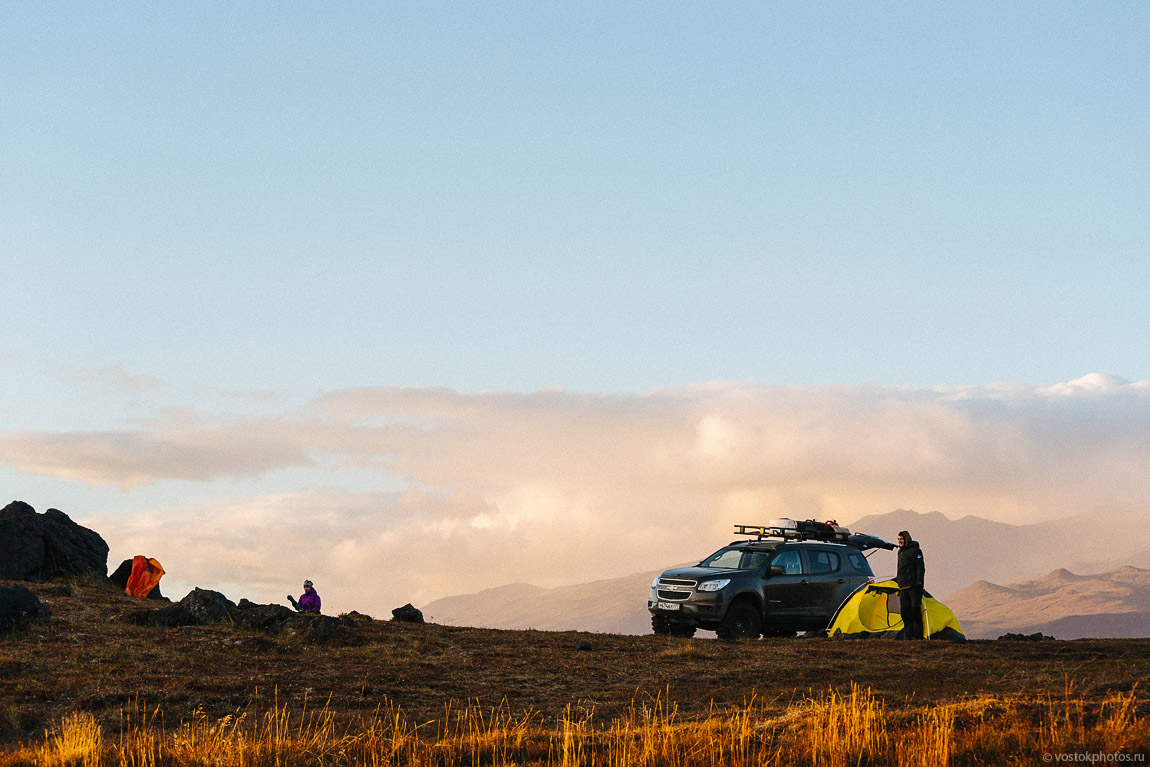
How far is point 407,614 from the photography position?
22.3 m

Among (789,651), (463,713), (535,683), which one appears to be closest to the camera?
(463,713)

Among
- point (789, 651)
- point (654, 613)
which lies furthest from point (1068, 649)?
point (654, 613)

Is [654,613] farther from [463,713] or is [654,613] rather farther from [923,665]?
[463,713]

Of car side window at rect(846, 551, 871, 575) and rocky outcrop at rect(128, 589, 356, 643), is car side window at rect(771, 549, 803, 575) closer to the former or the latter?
car side window at rect(846, 551, 871, 575)

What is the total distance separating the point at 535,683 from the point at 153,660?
18.6ft

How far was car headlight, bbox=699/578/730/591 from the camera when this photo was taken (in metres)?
20.6

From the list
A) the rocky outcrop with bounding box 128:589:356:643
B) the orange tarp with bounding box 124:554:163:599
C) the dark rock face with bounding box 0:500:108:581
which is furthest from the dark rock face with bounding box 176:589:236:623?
the dark rock face with bounding box 0:500:108:581

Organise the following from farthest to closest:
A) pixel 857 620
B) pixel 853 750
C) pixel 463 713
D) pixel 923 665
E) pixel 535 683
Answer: pixel 857 620
pixel 923 665
pixel 535 683
pixel 463 713
pixel 853 750

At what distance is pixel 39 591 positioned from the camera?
21.5 meters

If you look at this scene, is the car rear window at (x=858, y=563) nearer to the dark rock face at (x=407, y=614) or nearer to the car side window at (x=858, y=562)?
the car side window at (x=858, y=562)

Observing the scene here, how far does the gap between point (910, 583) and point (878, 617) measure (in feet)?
4.00

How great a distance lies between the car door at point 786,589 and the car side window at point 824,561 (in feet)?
0.91

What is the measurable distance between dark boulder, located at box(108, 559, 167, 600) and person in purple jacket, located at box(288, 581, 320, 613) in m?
5.15

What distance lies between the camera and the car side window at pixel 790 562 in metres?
21.4
